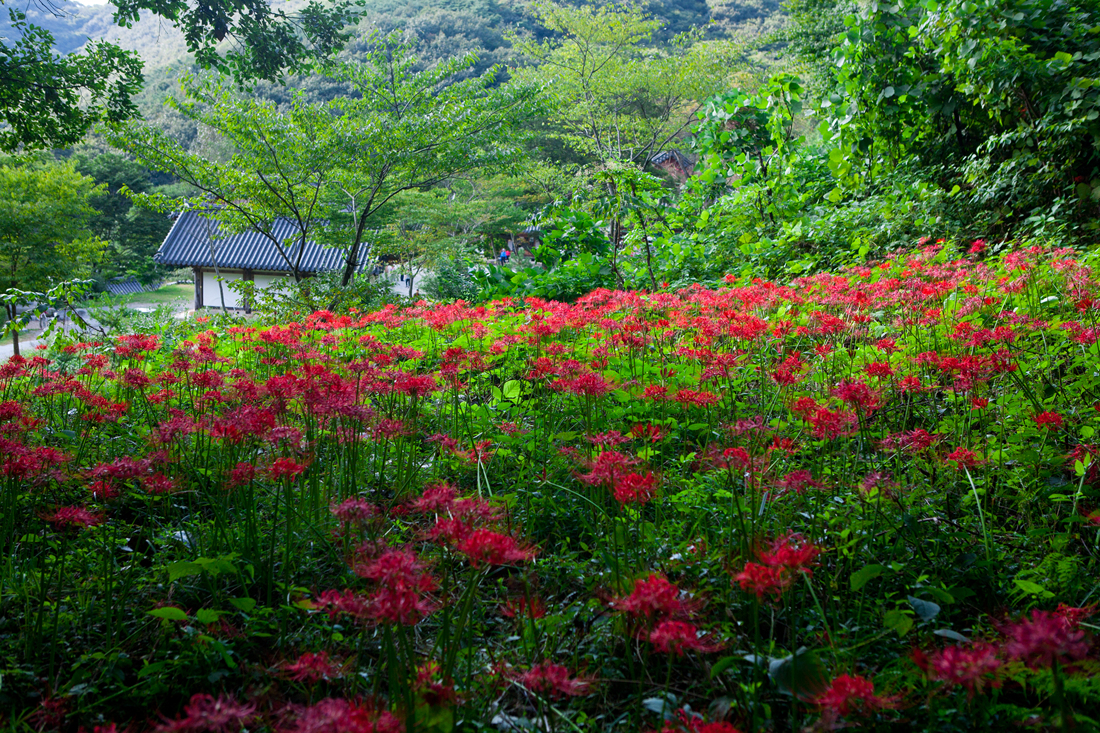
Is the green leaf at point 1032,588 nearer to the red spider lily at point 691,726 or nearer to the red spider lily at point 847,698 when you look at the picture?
the red spider lily at point 847,698

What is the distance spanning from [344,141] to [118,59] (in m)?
3.77

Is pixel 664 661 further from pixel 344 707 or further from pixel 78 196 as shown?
pixel 78 196

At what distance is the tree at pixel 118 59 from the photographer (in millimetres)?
5750

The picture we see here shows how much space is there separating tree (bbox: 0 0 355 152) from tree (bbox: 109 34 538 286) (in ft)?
6.75

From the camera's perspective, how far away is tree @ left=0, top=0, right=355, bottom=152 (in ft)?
18.9

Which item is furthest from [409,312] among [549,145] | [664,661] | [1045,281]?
[549,145]

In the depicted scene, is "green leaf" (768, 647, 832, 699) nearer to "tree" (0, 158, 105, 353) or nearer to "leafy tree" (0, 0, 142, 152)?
"leafy tree" (0, 0, 142, 152)

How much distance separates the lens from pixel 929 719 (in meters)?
1.10

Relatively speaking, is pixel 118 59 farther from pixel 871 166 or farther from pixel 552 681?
pixel 552 681

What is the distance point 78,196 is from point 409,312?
753 inches

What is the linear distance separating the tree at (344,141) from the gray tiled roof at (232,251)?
12.0 metres

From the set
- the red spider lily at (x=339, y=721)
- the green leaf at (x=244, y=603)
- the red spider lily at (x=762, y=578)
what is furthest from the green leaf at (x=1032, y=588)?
the green leaf at (x=244, y=603)

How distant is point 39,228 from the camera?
1675cm

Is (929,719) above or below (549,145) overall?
below
